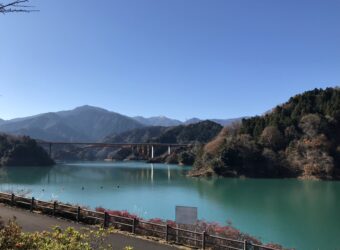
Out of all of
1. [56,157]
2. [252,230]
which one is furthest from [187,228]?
[56,157]

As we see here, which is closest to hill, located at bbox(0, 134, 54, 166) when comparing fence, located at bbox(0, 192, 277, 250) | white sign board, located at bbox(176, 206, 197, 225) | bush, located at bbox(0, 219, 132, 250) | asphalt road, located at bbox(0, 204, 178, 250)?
asphalt road, located at bbox(0, 204, 178, 250)

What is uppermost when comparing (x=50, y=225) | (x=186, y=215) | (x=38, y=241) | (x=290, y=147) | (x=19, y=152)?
(x=290, y=147)

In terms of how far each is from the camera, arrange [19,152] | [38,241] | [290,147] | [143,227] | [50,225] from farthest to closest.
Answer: [19,152] < [290,147] < [50,225] < [143,227] < [38,241]

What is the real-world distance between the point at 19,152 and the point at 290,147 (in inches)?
2963

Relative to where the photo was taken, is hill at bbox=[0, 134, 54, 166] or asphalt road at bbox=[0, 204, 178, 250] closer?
asphalt road at bbox=[0, 204, 178, 250]

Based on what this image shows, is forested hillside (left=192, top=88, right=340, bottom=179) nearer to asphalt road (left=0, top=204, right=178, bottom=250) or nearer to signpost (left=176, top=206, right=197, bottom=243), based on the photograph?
asphalt road (left=0, top=204, right=178, bottom=250)

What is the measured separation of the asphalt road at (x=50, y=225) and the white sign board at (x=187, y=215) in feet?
2.95

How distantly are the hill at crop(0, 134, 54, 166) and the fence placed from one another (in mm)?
98908

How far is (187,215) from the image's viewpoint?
501 inches

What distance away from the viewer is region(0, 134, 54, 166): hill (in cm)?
11094

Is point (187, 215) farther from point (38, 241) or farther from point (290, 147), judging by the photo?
point (290, 147)

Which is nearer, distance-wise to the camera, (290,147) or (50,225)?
(50,225)

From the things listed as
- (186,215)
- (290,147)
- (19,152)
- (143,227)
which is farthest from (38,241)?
(19,152)

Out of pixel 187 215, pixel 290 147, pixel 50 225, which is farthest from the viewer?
pixel 290 147
